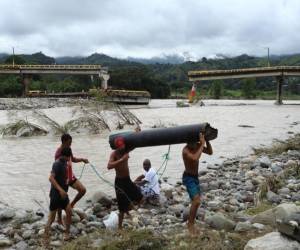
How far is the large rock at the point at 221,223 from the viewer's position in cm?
870

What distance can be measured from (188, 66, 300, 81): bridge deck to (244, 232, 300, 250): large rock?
75128 mm

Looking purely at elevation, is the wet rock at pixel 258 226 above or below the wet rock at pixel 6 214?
above

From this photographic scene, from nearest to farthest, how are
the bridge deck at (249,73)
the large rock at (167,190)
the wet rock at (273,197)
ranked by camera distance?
the wet rock at (273,197)
the large rock at (167,190)
the bridge deck at (249,73)

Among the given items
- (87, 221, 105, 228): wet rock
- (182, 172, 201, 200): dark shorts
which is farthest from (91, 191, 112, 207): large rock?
(182, 172, 201, 200): dark shorts

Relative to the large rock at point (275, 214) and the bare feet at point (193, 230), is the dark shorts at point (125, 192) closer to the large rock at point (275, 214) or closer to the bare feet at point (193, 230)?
the bare feet at point (193, 230)

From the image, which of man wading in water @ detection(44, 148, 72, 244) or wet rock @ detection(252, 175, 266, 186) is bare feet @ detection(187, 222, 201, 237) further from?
wet rock @ detection(252, 175, 266, 186)

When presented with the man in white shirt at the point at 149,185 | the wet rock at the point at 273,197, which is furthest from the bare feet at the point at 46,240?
the wet rock at the point at 273,197

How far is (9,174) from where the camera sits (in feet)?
58.6

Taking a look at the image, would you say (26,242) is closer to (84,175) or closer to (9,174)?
(84,175)

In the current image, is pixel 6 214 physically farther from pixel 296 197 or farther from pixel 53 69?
pixel 53 69

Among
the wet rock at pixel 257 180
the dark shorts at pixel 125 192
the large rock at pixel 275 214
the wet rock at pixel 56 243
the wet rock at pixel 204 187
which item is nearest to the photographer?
the large rock at pixel 275 214

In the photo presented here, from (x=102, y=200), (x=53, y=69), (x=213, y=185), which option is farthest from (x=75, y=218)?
(x=53, y=69)

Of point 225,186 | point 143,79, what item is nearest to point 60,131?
point 225,186

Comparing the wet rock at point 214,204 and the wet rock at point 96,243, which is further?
the wet rock at point 214,204
